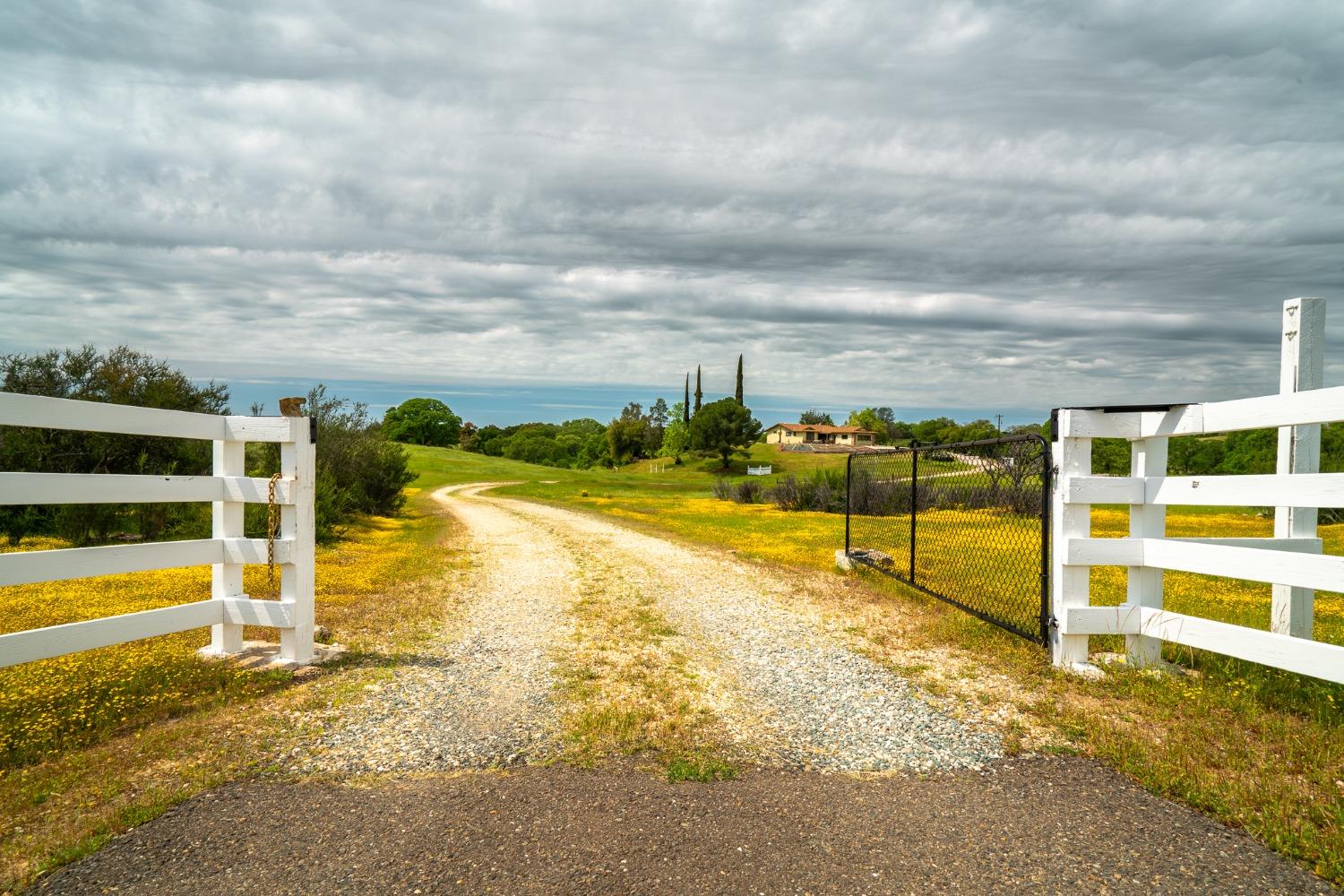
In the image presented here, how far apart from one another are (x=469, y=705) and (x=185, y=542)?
2.56 m

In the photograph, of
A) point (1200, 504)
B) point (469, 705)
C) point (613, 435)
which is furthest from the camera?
point (613, 435)

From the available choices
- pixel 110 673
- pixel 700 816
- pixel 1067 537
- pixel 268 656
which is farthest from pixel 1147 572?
pixel 110 673

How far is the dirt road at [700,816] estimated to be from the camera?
3.15 meters

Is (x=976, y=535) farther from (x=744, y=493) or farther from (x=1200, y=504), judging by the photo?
(x=744, y=493)

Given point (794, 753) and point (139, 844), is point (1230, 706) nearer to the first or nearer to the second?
point (794, 753)

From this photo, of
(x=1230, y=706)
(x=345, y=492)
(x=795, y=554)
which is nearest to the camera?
(x=1230, y=706)

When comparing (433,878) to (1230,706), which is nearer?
(433,878)

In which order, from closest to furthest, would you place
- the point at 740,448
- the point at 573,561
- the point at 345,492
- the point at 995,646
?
the point at 995,646
the point at 573,561
the point at 345,492
the point at 740,448

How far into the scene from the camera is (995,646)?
700 cm

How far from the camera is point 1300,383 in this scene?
18.7 ft

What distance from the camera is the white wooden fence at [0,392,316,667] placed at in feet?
15.6

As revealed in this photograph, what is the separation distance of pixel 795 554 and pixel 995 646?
7.61 meters

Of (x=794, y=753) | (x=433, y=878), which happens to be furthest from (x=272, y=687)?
(x=794, y=753)

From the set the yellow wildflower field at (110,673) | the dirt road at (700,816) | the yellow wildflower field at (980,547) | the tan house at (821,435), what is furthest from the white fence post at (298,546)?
the tan house at (821,435)
